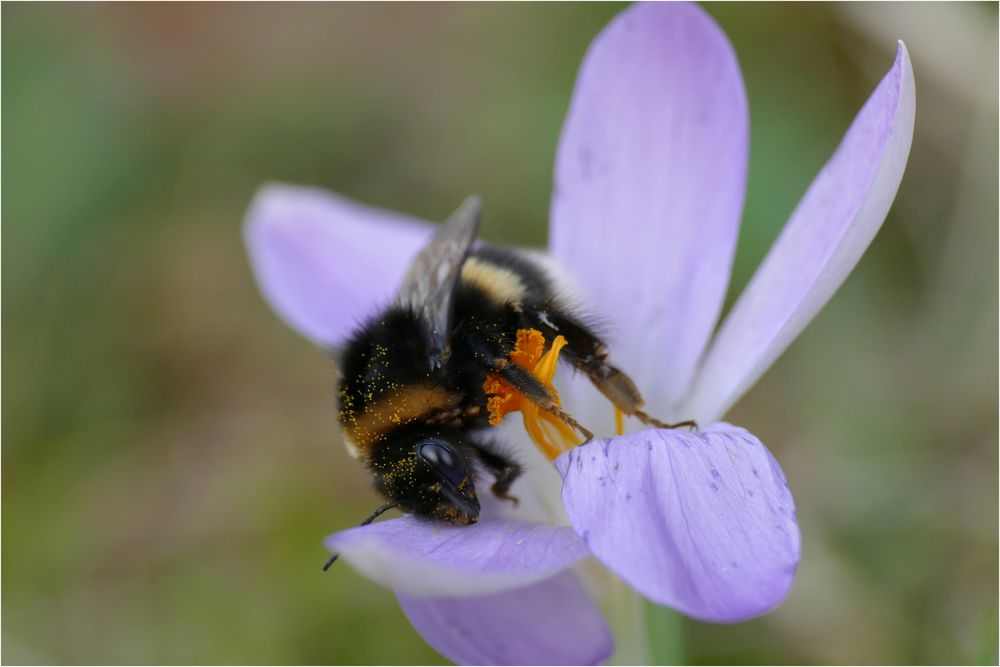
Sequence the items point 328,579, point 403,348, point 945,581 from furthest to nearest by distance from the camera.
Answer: point 328,579, point 945,581, point 403,348

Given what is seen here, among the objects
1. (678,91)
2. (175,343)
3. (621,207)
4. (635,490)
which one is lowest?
(175,343)

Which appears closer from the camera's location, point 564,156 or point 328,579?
point 564,156

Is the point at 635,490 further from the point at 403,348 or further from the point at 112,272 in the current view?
the point at 112,272

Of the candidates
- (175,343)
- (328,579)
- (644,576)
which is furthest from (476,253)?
(175,343)

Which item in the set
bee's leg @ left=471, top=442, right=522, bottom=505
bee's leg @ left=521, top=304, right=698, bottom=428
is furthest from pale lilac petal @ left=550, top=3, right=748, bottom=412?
bee's leg @ left=471, top=442, right=522, bottom=505

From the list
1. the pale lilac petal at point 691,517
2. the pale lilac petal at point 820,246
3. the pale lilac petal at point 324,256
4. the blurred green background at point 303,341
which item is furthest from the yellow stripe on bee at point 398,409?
the blurred green background at point 303,341

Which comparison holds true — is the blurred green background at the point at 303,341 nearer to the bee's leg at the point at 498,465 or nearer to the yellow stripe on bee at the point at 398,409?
the bee's leg at the point at 498,465

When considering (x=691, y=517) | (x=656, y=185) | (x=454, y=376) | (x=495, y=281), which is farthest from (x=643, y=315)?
(x=691, y=517)
